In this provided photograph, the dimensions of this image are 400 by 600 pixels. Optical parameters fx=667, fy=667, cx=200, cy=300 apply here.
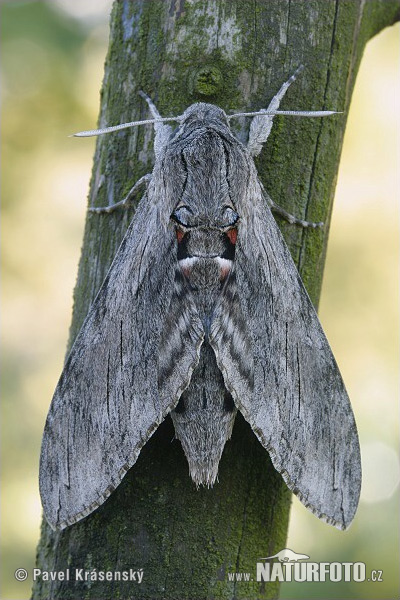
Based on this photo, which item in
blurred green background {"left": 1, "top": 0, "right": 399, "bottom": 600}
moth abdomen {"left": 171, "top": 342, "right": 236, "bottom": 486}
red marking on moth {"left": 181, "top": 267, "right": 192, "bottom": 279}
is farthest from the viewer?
blurred green background {"left": 1, "top": 0, "right": 399, "bottom": 600}

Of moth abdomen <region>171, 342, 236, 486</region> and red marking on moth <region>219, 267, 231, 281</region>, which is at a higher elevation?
red marking on moth <region>219, 267, 231, 281</region>

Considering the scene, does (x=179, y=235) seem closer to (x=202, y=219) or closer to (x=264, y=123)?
(x=202, y=219)

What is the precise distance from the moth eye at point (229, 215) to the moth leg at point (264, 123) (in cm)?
22

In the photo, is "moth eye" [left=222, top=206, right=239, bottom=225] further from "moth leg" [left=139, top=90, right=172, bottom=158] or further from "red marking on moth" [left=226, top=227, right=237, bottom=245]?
"moth leg" [left=139, top=90, right=172, bottom=158]

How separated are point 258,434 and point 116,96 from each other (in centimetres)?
132

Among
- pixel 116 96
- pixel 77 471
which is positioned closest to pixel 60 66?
pixel 116 96

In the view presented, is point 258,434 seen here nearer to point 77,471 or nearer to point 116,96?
point 77,471

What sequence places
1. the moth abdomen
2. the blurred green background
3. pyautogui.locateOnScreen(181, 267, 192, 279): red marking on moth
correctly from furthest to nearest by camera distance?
the blurred green background
pyautogui.locateOnScreen(181, 267, 192, 279): red marking on moth
the moth abdomen

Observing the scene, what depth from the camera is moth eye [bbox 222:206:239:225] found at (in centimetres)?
232

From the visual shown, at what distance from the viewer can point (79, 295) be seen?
247cm

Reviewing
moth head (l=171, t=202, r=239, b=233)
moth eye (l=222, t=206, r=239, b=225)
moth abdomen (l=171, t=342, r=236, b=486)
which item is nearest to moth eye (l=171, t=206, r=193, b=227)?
moth head (l=171, t=202, r=239, b=233)

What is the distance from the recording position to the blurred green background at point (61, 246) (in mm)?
5355

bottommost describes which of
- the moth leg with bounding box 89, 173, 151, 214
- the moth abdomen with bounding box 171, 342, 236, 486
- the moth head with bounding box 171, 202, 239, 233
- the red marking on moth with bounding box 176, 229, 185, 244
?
the moth abdomen with bounding box 171, 342, 236, 486

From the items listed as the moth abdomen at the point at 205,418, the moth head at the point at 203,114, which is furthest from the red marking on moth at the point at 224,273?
the moth head at the point at 203,114
